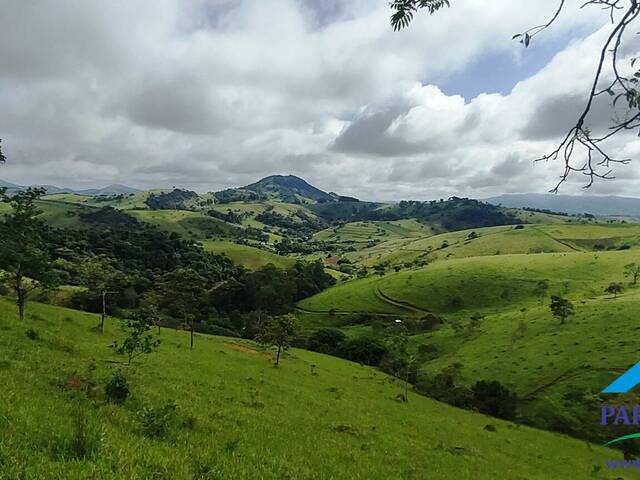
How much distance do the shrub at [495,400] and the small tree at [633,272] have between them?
85081 millimetres

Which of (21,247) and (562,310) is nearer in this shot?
(21,247)

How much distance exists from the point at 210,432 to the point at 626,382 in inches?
2833

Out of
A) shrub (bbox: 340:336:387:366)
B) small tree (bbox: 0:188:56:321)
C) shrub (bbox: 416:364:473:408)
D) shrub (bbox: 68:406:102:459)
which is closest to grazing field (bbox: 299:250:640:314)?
shrub (bbox: 340:336:387:366)

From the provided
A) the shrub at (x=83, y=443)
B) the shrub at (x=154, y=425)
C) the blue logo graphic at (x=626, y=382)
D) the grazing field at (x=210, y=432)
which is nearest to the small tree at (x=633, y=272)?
the blue logo graphic at (x=626, y=382)

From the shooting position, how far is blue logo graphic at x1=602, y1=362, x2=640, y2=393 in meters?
62.0

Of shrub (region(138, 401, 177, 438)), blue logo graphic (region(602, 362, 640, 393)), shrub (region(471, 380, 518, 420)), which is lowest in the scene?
shrub (region(471, 380, 518, 420))

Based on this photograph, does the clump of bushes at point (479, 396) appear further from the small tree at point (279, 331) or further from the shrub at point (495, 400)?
the small tree at point (279, 331)

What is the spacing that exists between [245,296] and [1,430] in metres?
171

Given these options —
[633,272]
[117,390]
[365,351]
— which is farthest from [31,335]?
[633,272]

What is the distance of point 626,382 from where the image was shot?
2547 inches

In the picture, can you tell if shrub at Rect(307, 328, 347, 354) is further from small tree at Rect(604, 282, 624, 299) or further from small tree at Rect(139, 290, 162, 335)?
small tree at Rect(604, 282, 624, 299)

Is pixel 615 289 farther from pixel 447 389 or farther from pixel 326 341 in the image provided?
pixel 326 341

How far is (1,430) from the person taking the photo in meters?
8.71

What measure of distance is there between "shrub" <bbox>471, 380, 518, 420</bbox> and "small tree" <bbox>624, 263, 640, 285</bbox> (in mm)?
85081
